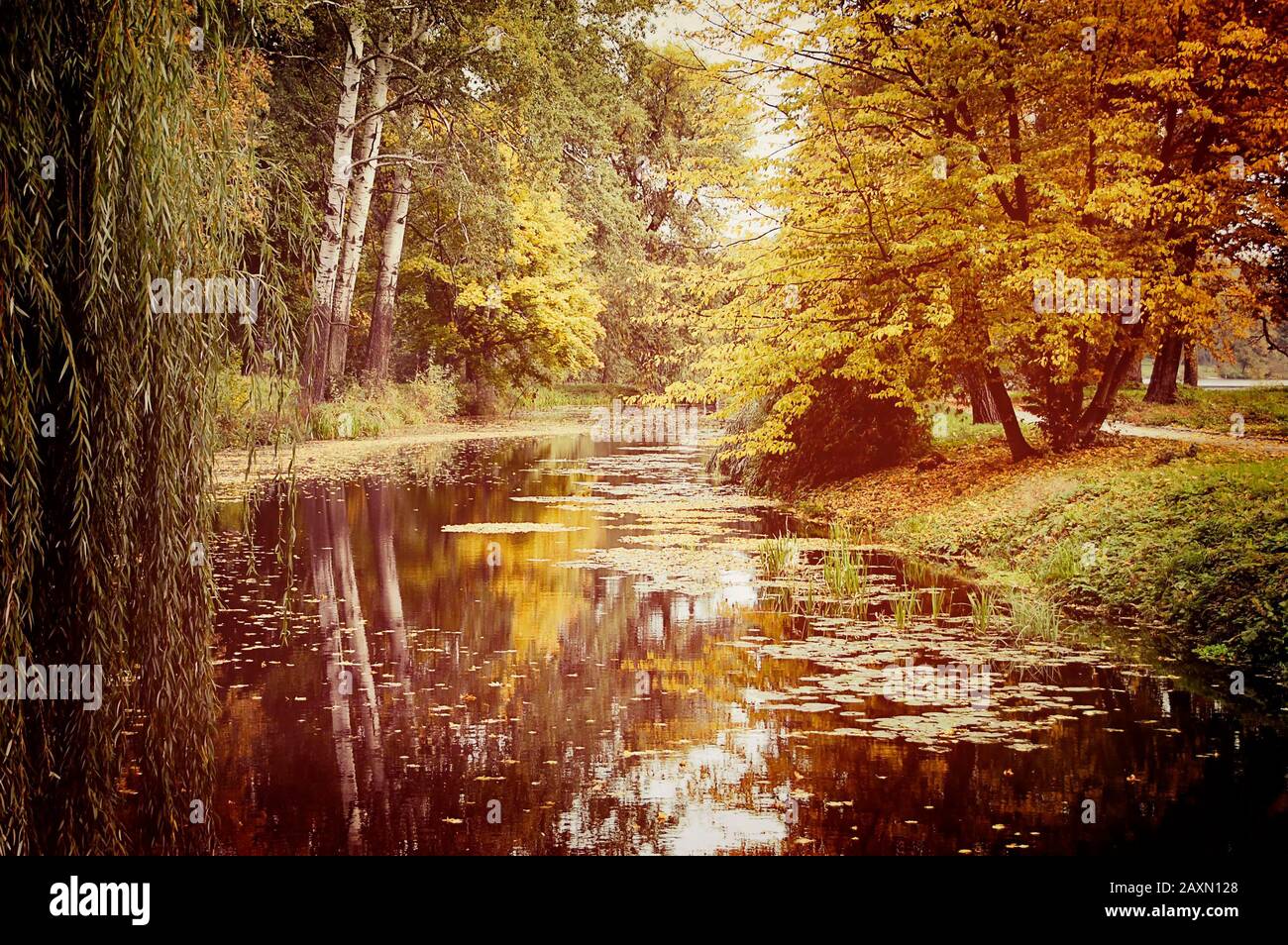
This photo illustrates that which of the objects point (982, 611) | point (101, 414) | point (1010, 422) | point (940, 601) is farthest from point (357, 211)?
point (101, 414)

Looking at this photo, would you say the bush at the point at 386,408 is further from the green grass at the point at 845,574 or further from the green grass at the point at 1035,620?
the green grass at the point at 1035,620

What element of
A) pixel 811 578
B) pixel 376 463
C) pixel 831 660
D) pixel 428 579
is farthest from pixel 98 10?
pixel 376 463

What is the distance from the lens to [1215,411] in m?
24.2

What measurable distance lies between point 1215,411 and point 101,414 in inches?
949

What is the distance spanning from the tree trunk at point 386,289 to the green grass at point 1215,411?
1944cm

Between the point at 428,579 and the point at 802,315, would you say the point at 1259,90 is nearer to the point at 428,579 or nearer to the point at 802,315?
the point at 802,315

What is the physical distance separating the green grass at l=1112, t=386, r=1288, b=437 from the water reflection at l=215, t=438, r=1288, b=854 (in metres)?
11.9

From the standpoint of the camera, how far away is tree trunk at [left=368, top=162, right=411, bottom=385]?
33.5 m

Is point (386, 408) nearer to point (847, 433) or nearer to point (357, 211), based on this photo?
point (357, 211)

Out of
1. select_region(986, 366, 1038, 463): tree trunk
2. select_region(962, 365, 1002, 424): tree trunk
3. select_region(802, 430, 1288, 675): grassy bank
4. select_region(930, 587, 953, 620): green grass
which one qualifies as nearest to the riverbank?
select_region(930, 587, 953, 620): green grass

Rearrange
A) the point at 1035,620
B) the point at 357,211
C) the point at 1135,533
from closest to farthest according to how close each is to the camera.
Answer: the point at 1035,620 → the point at 1135,533 → the point at 357,211

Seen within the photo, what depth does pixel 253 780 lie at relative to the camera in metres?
5.69

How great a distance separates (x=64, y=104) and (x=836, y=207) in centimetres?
1316

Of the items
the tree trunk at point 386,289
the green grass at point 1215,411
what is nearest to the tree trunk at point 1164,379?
the green grass at point 1215,411
